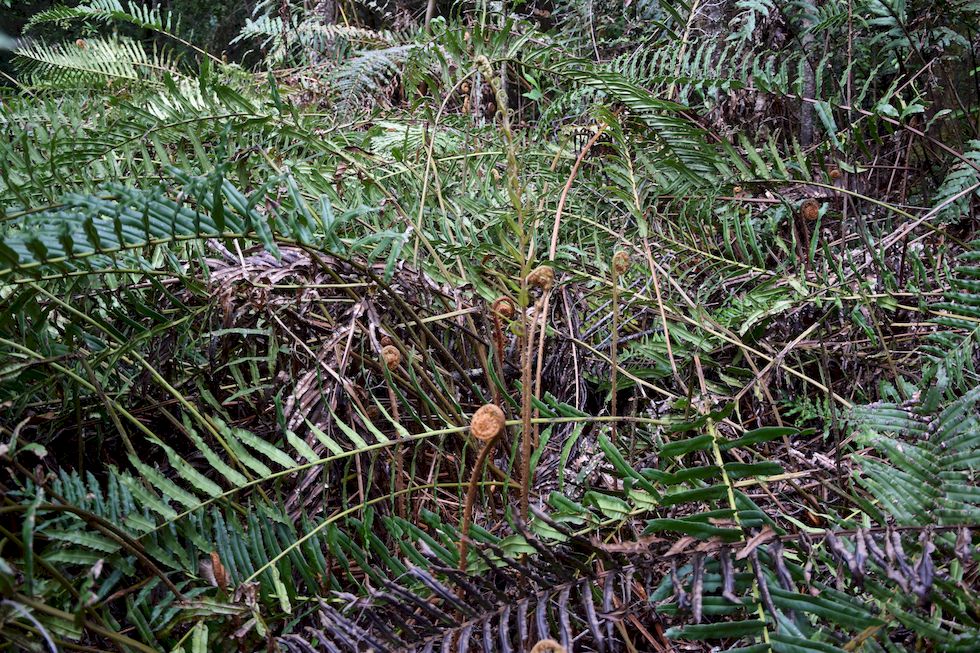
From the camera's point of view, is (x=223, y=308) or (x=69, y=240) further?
(x=223, y=308)

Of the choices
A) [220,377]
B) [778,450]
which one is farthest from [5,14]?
[778,450]

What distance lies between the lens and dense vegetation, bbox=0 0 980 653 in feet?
1.82

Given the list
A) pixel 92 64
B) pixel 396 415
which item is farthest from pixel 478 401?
pixel 92 64

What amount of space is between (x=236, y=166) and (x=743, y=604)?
0.72 meters

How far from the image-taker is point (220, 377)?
0.90 metres

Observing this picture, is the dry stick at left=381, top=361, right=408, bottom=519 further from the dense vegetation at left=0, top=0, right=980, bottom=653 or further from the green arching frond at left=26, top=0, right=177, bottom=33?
the green arching frond at left=26, top=0, right=177, bottom=33

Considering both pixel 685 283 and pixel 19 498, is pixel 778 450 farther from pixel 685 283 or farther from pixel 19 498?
pixel 19 498

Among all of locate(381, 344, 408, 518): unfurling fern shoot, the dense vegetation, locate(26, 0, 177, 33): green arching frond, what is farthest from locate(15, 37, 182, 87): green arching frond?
locate(381, 344, 408, 518): unfurling fern shoot

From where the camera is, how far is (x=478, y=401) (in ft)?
3.10

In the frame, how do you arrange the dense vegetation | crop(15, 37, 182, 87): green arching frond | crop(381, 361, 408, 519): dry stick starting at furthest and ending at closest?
crop(15, 37, 182, 87): green arching frond
crop(381, 361, 408, 519): dry stick
the dense vegetation

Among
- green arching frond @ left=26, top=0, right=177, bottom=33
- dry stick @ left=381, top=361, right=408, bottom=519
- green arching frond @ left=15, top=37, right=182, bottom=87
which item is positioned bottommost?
dry stick @ left=381, top=361, right=408, bottom=519

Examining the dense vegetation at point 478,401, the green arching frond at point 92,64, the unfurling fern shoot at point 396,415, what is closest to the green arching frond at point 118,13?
the green arching frond at point 92,64

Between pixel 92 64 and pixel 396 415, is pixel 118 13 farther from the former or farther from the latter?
pixel 396 415

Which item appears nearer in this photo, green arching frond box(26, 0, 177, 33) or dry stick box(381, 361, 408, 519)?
dry stick box(381, 361, 408, 519)
